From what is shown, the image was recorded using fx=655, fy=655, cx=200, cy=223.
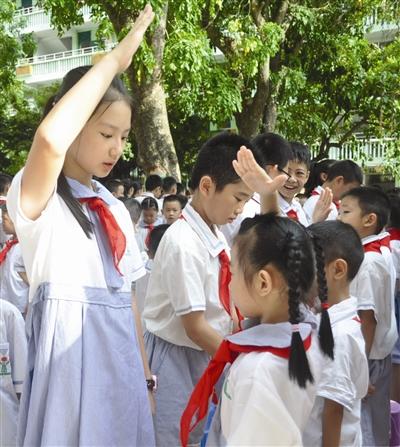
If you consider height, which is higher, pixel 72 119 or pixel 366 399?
pixel 72 119

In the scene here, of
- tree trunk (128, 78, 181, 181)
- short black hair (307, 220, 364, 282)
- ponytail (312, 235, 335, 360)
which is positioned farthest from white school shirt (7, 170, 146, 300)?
tree trunk (128, 78, 181, 181)

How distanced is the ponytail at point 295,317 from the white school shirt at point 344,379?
443mm

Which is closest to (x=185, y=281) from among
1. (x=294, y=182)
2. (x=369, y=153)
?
(x=294, y=182)

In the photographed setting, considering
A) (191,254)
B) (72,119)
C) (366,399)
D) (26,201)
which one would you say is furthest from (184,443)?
(366,399)

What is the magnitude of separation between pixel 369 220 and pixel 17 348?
1895 mm

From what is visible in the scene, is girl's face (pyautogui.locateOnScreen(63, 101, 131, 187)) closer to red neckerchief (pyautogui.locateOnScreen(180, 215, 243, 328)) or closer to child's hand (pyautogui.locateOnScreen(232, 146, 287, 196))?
child's hand (pyautogui.locateOnScreen(232, 146, 287, 196))

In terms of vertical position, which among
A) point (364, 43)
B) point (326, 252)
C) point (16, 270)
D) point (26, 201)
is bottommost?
point (16, 270)

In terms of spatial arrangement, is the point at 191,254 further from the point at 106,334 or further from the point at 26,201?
the point at 26,201

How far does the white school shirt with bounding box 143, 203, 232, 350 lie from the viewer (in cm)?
223

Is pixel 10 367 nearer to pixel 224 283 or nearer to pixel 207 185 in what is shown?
pixel 224 283

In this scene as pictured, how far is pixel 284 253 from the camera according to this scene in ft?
5.62

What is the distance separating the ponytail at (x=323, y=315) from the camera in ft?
5.82

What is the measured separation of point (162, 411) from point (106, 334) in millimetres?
734

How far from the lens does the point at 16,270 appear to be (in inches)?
169
